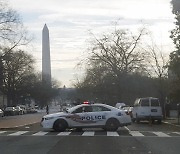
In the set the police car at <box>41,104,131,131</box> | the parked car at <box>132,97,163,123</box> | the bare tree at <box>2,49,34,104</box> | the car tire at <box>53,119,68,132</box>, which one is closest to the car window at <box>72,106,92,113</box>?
the police car at <box>41,104,131,131</box>

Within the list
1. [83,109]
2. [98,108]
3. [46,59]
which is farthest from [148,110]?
[46,59]

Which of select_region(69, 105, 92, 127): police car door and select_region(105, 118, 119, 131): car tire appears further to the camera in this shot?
select_region(105, 118, 119, 131): car tire

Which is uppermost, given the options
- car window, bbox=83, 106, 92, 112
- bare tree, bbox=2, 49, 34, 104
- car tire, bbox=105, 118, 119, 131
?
bare tree, bbox=2, 49, 34, 104

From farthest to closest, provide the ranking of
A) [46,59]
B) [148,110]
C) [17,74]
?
[46,59], [17,74], [148,110]

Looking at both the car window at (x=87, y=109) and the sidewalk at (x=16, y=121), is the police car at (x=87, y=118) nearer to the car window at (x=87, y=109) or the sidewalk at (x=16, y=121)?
the car window at (x=87, y=109)

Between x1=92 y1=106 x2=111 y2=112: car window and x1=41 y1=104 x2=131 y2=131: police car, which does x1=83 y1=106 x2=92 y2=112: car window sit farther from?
x1=92 y1=106 x2=111 y2=112: car window

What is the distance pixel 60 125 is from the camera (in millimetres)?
23891

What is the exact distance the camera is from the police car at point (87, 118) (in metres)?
23.9

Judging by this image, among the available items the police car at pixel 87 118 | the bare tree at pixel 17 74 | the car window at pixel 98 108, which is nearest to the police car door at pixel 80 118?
the police car at pixel 87 118

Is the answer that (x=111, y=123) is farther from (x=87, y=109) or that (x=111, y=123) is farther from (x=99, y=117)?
(x=87, y=109)

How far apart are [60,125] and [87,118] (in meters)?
1.56

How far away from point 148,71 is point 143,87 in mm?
7167

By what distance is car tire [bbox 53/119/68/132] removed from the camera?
23.9 meters

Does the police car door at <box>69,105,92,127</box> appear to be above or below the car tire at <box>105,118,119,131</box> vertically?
above
